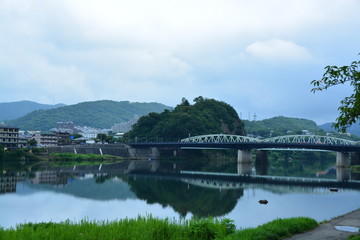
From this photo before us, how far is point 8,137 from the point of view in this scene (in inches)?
4306

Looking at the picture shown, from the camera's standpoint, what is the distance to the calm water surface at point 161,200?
1287 inches

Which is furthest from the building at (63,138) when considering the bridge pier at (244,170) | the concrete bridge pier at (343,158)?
the concrete bridge pier at (343,158)

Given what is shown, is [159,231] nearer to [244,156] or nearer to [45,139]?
[244,156]

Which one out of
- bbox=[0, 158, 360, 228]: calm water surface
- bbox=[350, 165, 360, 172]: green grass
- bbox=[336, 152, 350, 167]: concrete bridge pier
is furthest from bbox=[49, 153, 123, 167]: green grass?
bbox=[350, 165, 360, 172]: green grass

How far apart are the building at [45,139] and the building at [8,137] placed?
108 ft

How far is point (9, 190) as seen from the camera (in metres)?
45.8

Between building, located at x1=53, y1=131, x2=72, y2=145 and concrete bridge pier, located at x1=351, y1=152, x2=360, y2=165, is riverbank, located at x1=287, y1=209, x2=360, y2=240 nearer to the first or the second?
concrete bridge pier, located at x1=351, y1=152, x2=360, y2=165

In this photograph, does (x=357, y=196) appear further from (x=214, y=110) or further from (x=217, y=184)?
(x=214, y=110)

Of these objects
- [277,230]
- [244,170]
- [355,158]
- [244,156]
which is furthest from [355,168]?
[277,230]

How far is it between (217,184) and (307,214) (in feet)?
91.0

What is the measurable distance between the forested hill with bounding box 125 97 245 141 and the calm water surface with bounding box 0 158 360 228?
73.7 m

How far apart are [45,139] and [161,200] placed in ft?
383

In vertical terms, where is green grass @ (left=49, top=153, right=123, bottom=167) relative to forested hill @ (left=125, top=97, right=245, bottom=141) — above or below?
below

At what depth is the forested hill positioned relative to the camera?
136 metres
